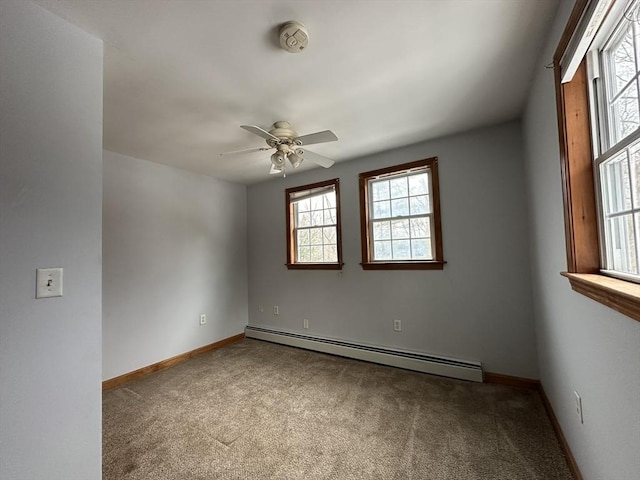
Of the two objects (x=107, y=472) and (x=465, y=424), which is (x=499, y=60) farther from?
(x=107, y=472)

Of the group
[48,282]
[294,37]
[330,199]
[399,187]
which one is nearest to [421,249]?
[399,187]

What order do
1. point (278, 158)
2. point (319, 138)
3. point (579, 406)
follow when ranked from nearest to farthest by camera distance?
point (579, 406) < point (319, 138) < point (278, 158)

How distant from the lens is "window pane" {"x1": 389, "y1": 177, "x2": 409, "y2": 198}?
128 inches

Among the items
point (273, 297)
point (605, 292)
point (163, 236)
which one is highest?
point (163, 236)

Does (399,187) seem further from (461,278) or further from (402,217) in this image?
(461,278)

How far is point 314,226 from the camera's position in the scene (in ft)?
13.1

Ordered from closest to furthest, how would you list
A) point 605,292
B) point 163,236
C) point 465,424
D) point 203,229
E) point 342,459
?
1. point 605,292
2. point 342,459
3. point 465,424
4. point 163,236
5. point 203,229

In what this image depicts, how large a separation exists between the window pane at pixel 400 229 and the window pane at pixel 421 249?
13 centimetres

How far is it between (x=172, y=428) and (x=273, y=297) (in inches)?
90.6

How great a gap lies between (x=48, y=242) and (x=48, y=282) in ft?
0.60

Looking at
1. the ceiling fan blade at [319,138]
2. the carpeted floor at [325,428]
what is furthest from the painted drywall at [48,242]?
the ceiling fan blade at [319,138]

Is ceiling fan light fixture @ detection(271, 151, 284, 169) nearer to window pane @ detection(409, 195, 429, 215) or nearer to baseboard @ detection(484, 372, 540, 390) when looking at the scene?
window pane @ detection(409, 195, 429, 215)

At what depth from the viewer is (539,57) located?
1.72 metres

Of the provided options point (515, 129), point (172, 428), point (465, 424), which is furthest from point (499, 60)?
point (172, 428)
